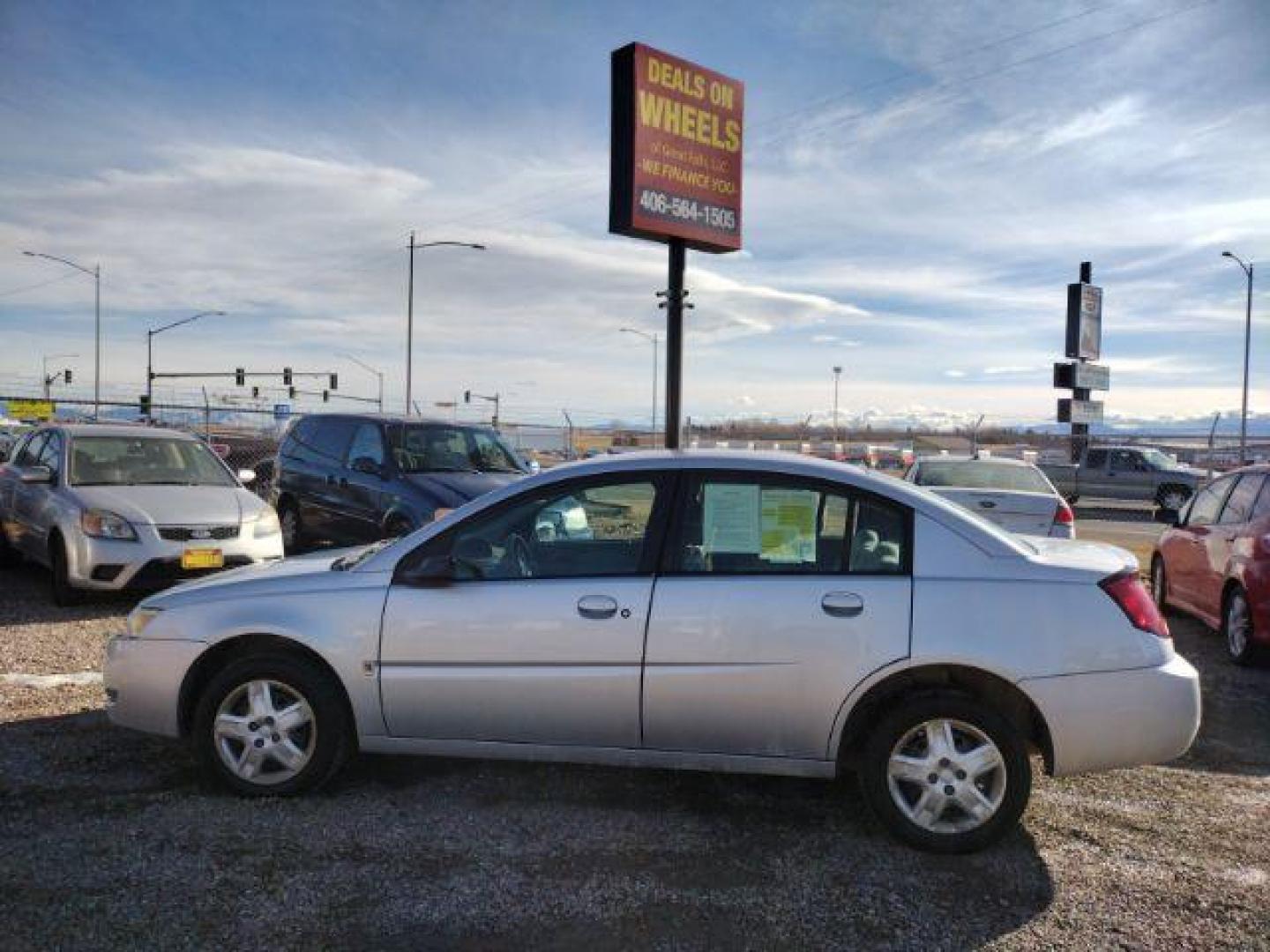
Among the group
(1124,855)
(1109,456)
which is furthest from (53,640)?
(1109,456)

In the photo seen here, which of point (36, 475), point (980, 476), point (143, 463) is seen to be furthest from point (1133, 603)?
point (36, 475)

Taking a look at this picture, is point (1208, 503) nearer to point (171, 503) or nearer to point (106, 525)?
point (171, 503)

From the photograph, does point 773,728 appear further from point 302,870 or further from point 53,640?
point 53,640

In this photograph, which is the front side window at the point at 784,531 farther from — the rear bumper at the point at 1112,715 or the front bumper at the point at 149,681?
the front bumper at the point at 149,681

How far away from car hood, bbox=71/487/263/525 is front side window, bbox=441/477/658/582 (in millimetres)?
4976

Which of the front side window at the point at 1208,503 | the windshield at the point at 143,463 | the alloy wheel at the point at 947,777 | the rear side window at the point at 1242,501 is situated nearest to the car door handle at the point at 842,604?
the alloy wheel at the point at 947,777

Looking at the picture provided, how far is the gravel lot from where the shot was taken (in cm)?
326

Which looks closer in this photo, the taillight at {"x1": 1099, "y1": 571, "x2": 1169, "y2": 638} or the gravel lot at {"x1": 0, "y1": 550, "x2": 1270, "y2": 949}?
the gravel lot at {"x1": 0, "y1": 550, "x2": 1270, "y2": 949}

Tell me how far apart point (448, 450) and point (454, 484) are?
3.23 feet

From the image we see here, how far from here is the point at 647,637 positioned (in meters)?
3.99

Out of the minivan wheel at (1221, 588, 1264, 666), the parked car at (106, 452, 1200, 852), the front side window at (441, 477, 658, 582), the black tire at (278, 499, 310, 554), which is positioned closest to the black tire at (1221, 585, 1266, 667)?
the minivan wheel at (1221, 588, 1264, 666)

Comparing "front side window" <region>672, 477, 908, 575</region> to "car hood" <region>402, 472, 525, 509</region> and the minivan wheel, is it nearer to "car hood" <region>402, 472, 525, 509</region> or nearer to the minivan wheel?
the minivan wheel

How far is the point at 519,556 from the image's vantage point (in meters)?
4.27

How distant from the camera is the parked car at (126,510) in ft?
26.5
